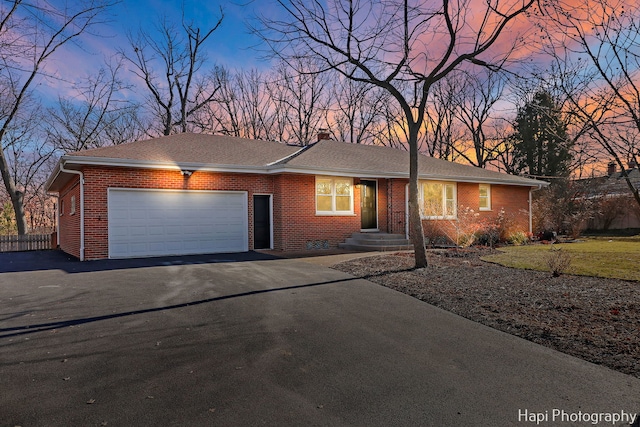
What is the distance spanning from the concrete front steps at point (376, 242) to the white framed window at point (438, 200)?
2049 millimetres

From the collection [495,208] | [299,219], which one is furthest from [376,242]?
[495,208]

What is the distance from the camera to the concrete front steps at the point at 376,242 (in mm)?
13793

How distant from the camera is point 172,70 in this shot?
28266mm

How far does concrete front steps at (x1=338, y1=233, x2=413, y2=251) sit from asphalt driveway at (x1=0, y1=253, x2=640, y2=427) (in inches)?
285

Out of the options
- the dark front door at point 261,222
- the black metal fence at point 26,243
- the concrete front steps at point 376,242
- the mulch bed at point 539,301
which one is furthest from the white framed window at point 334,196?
the black metal fence at point 26,243

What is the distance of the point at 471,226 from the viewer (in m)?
15.3

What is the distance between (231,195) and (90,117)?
21.4 m

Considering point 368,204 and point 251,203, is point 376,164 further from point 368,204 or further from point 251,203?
point 251,203

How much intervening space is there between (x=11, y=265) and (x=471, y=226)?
1579 centimetres

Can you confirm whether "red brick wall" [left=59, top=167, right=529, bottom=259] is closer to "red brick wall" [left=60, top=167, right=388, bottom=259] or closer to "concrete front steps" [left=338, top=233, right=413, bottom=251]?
"red brick wall" [left=60, top=167, right=388, bottom=259]

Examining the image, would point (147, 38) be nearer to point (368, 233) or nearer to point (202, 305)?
point (368, 233)

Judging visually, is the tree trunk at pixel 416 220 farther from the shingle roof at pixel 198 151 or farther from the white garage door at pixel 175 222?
the white garage door at pixel 175 222

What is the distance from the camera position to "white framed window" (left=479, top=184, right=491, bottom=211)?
18344 millimetres

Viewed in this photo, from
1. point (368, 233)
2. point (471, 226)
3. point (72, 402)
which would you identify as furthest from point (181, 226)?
point (471, 226)
